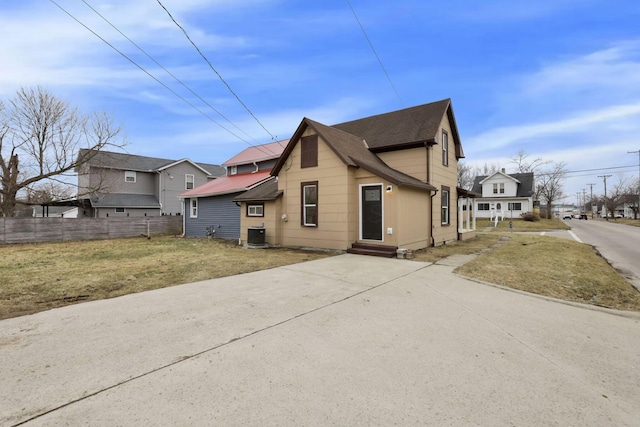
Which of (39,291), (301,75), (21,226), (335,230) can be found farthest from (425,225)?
(21,226)

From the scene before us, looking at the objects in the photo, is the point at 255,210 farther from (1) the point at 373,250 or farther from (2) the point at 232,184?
(1) the point at 373,250

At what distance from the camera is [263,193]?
1405 centimetres

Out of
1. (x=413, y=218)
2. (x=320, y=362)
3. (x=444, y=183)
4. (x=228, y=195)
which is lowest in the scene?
(x=320, y=362)

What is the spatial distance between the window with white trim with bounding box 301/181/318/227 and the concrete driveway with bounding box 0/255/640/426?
6.73 metres

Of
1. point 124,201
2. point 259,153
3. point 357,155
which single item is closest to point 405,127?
point 357,155

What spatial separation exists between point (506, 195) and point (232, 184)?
3884 cm

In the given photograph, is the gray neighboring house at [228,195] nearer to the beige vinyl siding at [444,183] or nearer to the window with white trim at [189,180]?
the window with white trim at [189,180]

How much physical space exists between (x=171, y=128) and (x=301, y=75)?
10864mm

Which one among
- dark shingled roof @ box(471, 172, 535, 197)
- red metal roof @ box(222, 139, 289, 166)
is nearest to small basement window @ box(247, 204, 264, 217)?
red metal roof @ box(222, 139, 289, 166)

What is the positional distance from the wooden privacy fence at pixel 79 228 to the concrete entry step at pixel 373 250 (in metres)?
14.9

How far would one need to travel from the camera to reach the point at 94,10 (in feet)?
24.2

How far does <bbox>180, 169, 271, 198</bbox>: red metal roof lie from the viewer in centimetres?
1697

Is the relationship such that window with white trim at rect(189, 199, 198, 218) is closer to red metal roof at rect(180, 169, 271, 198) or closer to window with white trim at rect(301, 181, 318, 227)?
red metal roof at rect(180, 169, 271, 198)

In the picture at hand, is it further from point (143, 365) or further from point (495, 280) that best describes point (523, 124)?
point (143, 365)
